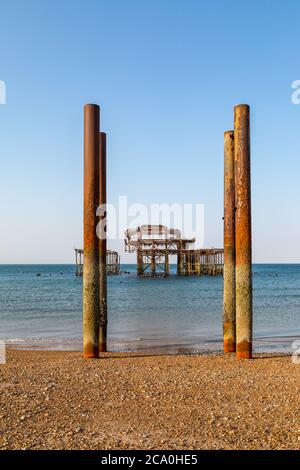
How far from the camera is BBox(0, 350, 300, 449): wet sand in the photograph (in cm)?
513

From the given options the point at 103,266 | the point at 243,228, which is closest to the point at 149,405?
the point at 243,228

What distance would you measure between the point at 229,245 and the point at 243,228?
107 cm

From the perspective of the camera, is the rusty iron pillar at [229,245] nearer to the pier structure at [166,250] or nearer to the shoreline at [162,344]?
the shoreline at [162,344]

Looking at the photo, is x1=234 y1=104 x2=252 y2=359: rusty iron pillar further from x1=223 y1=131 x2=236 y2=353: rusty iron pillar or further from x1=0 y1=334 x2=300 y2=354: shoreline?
x1=0 y1=334 x2=300 y2=354: shoreline

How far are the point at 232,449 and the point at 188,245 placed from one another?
2292 inches

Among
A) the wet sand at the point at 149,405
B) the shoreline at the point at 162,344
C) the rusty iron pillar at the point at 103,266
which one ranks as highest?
the rusty iron pillar at the point at 103,266

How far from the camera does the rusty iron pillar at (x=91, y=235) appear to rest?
31.4ft

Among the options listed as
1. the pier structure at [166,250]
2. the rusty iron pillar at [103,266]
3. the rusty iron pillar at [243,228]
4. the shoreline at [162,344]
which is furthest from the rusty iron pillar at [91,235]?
the pier structure at [166,250]

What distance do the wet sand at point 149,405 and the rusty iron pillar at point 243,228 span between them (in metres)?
0.79

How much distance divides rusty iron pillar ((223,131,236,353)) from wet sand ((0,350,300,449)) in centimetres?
109

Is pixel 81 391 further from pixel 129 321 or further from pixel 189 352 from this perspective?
pixel 129 321

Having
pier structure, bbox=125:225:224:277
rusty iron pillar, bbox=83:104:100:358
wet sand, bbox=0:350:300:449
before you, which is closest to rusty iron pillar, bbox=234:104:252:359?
wet sand, bbox=0:350:300:449

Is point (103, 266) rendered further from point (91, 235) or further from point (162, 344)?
point (162, 344)

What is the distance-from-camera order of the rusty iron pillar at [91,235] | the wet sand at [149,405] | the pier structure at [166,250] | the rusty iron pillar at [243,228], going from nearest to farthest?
Answer: the wet sand at [149,405]
the rusty iron pillar at [243,228]
the rusty iron pillar at [91,235]
the pier structure at [166,250]
